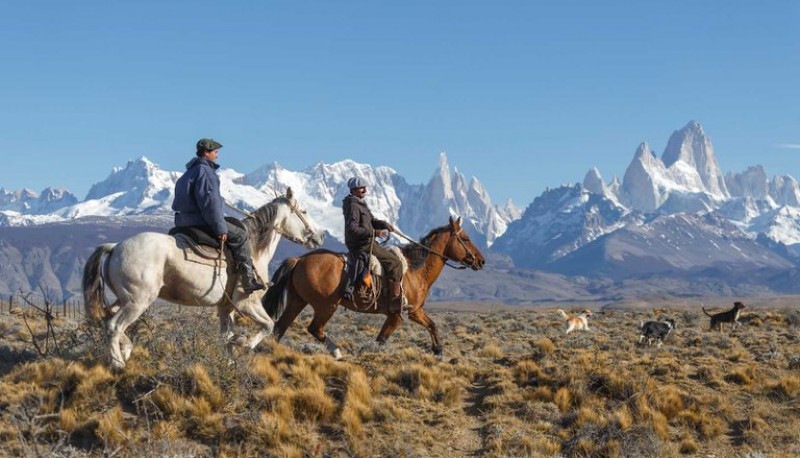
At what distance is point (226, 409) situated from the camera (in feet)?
34.3

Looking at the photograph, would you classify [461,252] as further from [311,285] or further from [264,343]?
[264,343]

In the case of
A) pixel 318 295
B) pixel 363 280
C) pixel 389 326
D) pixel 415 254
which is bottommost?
pixel 389 326

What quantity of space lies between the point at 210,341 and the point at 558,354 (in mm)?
7980

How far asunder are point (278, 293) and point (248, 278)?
2.37 meters

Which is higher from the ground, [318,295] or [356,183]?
[356,183]

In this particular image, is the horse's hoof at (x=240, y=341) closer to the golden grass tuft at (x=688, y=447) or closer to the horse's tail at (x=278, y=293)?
the horse's tail at (x=278, y=293)

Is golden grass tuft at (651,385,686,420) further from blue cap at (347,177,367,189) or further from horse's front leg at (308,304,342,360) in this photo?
blue cap at (347,177,367,189)

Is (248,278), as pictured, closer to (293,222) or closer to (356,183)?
(293,222)

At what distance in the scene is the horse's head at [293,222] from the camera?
1334 cm

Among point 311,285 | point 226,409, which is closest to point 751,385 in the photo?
point 311,285

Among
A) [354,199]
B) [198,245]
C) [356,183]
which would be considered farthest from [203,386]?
[356,183]

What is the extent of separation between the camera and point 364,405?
1088 cm

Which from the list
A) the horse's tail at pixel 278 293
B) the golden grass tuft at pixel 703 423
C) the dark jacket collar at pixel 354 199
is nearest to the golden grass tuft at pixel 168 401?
the horse's tail at pixel 278 293

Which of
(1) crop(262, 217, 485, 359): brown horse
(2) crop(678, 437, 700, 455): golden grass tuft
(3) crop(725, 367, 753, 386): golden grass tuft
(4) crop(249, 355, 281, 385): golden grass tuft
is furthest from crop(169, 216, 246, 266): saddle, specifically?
(3) crop(725, 367, 753, 386): golden grass tuft
